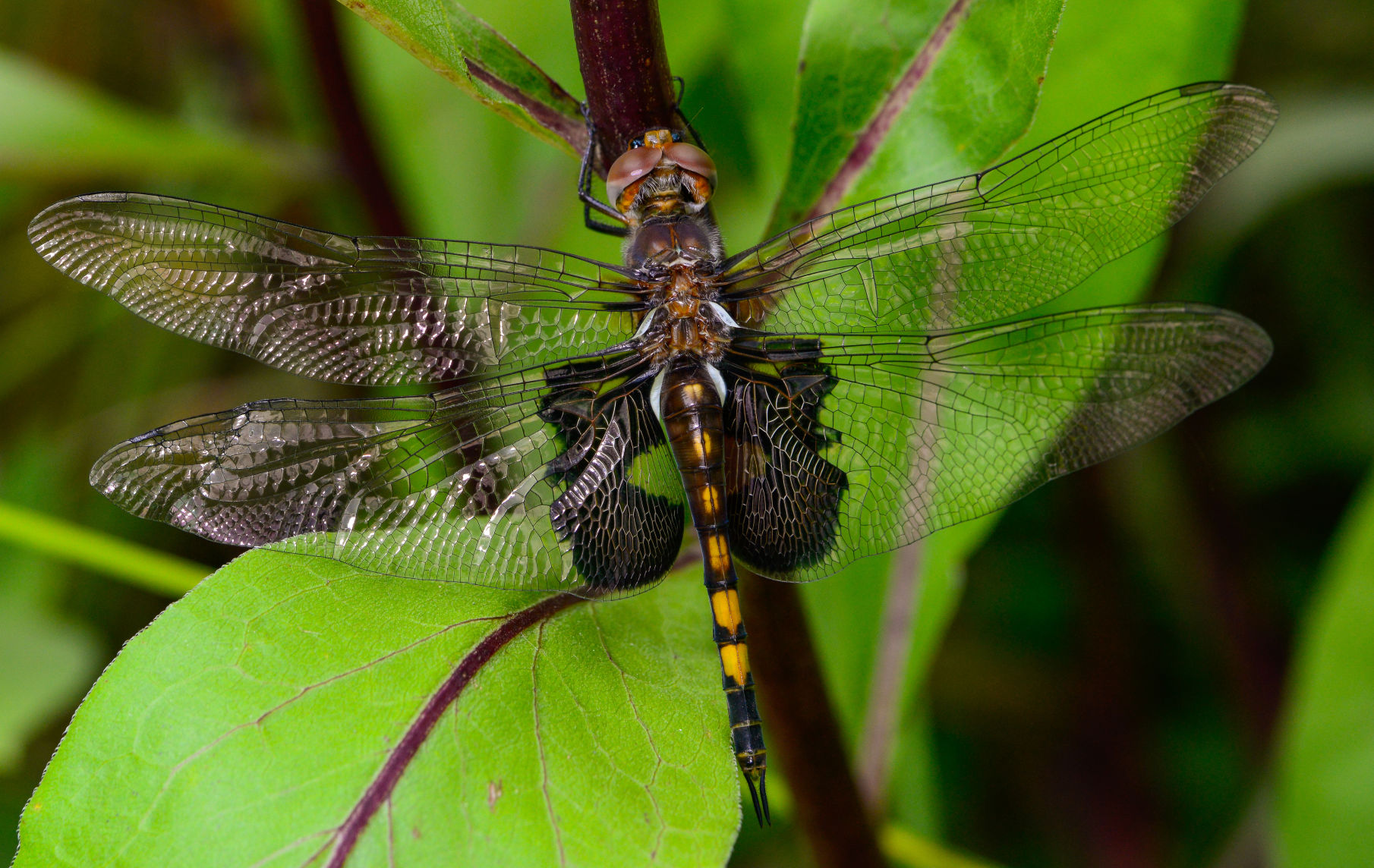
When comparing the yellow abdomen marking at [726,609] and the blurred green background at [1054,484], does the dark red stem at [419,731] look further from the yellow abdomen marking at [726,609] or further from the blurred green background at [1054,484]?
the blurred green background at [1054,484]

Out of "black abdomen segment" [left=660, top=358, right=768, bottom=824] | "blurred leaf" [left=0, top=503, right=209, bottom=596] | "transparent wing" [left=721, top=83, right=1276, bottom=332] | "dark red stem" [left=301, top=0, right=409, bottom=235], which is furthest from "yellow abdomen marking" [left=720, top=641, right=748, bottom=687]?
"dark red stem" [left=301, top=0, right=409, bottom=235]

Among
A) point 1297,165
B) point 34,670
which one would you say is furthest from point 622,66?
point 1297,165

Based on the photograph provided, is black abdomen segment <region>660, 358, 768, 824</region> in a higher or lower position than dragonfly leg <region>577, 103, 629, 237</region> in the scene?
lower

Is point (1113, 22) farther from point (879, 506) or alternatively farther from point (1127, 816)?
point (1127, 816)

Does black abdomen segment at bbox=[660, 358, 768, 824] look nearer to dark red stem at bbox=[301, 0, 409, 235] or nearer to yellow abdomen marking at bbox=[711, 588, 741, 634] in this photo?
yellow abdomen marking at bbox=[711, 588, 741, 634]

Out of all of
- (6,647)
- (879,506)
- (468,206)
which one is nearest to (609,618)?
(879,506)

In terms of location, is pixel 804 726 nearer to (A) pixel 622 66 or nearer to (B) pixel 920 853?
→ (B) pixel 920 853
